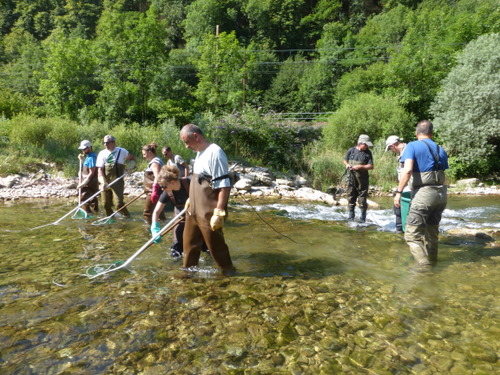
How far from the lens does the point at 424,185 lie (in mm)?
5152

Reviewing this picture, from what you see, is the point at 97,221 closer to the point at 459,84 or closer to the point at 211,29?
the point at 459,84

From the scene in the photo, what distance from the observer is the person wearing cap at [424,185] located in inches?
201

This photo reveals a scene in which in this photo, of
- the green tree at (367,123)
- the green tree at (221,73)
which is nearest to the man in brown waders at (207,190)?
the green tree at (367,123)

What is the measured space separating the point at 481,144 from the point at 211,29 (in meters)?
46.1

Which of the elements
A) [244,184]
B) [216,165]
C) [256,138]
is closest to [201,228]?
[216,165]

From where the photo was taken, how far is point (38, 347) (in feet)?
10.9

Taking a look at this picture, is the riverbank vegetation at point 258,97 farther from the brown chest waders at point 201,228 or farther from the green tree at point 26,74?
the brown chest waders at point 201,228

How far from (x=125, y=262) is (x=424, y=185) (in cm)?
445

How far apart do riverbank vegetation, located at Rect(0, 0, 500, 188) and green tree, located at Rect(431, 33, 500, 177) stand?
2.3 inches

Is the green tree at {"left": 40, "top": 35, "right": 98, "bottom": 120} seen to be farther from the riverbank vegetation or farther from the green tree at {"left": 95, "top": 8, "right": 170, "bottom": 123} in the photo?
the green tree at {"left": 95, "top": 8, "right": 170, "bottom": 123}

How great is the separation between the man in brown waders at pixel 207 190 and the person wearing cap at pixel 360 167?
487cm

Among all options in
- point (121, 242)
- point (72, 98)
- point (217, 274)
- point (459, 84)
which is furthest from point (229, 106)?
point (217, 274)

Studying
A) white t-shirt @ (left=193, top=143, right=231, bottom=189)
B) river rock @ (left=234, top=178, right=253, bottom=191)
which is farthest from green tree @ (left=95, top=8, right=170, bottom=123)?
white t-shirt @ (left=193, top=143, right=231, bottom=189)

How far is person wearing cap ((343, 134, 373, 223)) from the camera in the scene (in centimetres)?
845
